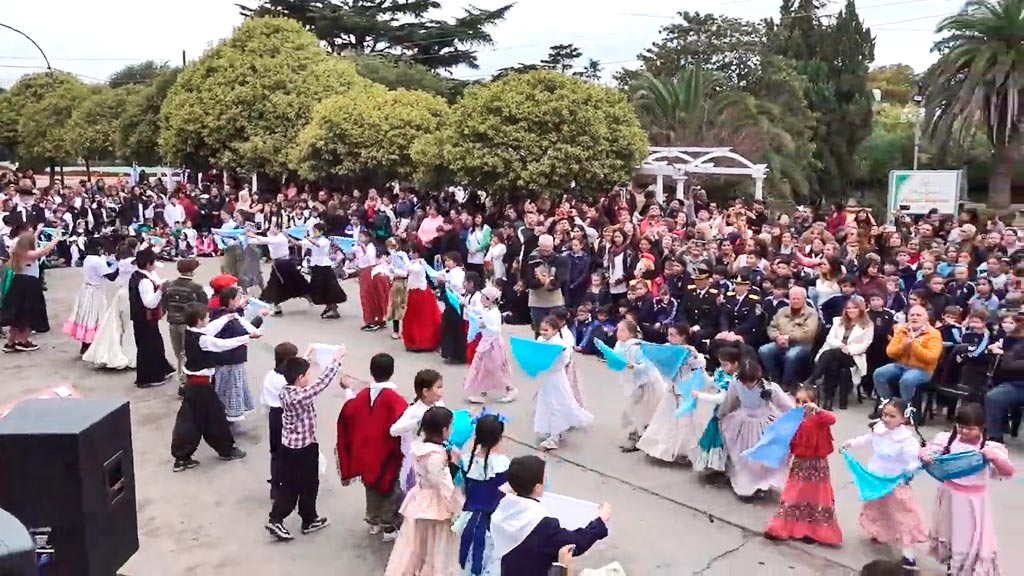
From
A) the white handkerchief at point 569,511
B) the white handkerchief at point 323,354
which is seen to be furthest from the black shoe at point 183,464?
the white handkerchief at point 569,511

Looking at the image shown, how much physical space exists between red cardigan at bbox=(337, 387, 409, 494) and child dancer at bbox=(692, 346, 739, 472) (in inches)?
93.5

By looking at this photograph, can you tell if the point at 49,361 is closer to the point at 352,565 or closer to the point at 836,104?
the point at 352,565

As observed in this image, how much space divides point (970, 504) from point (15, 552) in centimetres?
525

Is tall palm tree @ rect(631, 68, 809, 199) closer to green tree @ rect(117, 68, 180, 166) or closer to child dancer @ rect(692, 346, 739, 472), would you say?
green tree @ rect(117, 68, 180, 166)

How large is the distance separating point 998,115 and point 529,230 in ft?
59.0

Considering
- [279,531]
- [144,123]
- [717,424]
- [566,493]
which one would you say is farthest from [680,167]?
[144,123]

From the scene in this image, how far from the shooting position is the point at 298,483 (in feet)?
20.9

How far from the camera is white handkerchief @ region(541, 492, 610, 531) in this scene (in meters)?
4.80

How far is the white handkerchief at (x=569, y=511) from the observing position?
15.7 feet

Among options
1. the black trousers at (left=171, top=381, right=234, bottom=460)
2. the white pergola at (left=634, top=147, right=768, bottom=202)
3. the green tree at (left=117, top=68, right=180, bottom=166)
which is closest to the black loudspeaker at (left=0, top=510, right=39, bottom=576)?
the black trousers at (left=171, top=381, right=234, bottom=460)

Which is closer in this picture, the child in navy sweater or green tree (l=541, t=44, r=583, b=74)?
the child in navy sweater

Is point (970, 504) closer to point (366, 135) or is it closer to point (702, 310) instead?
point (702, 310)

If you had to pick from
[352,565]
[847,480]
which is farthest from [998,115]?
[352,565]

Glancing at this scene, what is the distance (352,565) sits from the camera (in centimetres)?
609
